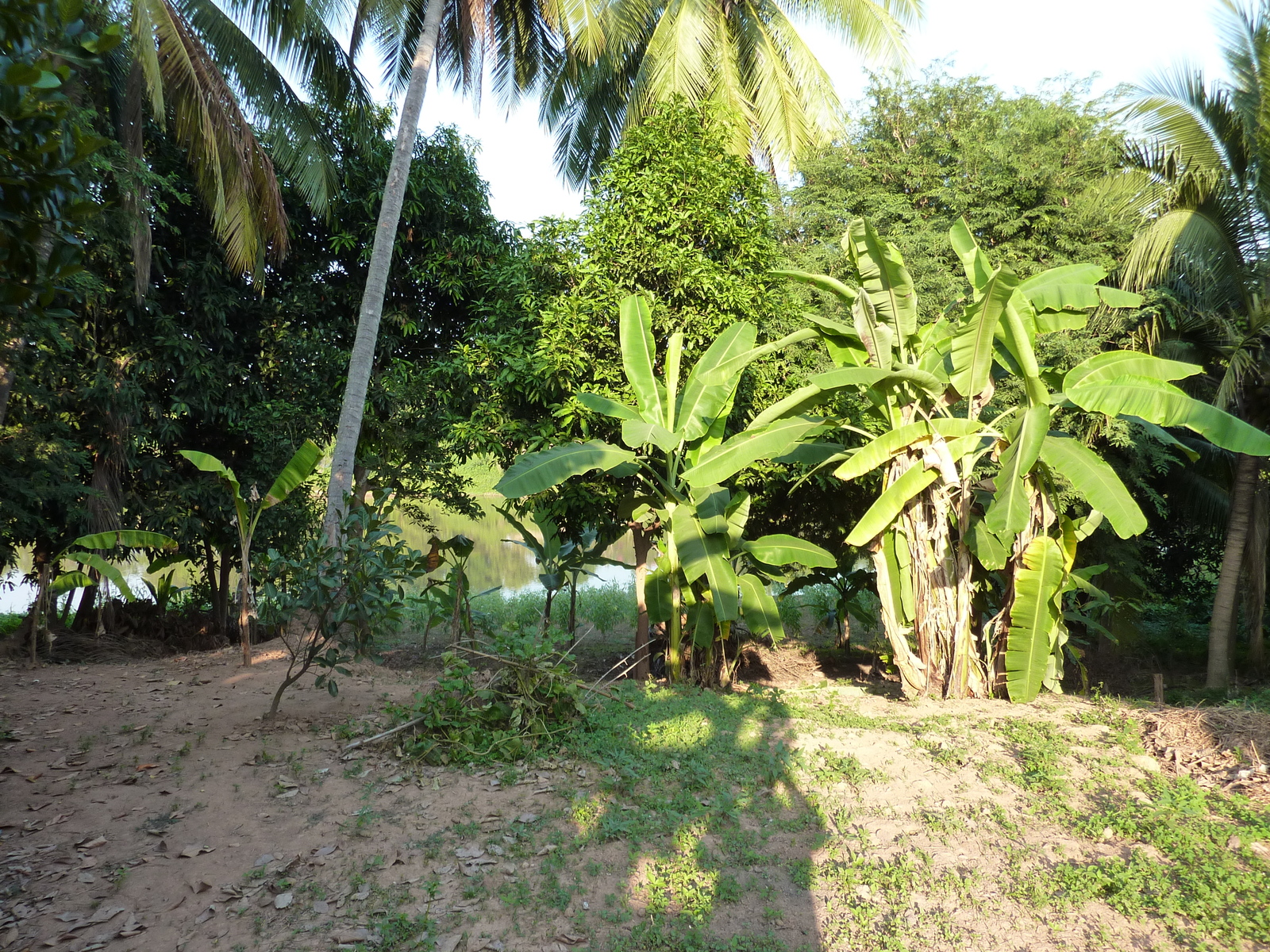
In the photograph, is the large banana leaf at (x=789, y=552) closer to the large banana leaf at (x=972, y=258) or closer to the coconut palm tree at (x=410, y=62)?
the large banana leaf at (x=972, y=258)

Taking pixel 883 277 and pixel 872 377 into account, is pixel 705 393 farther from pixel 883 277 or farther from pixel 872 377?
pixel 883 277

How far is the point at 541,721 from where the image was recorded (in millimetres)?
5191

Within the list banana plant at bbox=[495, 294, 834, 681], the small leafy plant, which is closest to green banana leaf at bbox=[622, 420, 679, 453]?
banana plant at bbox=[495, 294, 834, 681]

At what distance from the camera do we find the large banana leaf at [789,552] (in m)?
6.72

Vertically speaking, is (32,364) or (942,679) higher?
(32,364)

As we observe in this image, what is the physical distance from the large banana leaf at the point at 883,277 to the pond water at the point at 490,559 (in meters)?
10.7

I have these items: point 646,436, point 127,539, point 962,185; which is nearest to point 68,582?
point 127,539

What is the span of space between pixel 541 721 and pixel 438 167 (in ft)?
26.1

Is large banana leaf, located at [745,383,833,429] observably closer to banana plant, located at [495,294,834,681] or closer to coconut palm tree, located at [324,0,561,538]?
banana plant, located at [495,294,834,681]

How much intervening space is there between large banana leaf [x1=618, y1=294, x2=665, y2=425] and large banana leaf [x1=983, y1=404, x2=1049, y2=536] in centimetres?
274

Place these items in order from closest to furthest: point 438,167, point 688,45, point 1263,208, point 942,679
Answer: point 942,679 → point 1263,208 → point 438,167 → point 688,45

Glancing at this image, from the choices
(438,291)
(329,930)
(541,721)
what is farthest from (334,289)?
(329,930)

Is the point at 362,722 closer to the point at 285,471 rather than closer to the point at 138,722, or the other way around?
the point at 138,722

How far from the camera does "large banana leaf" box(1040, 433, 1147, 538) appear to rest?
5.35 meters
